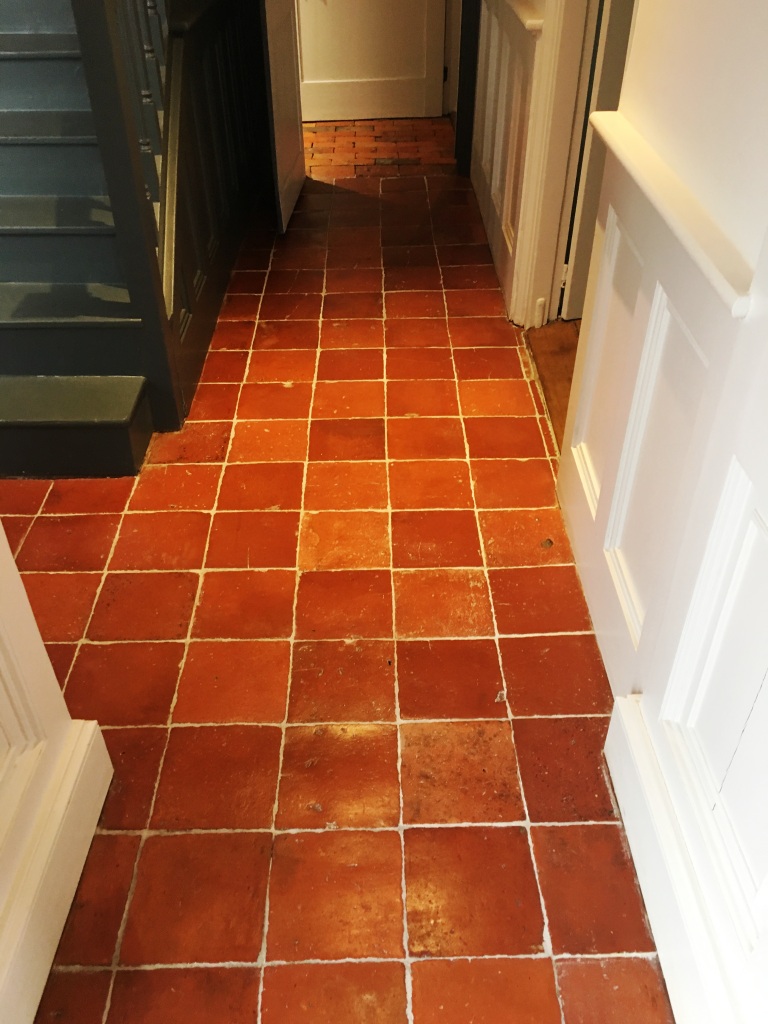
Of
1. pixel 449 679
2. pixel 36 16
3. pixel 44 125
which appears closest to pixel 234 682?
pixel 449 679

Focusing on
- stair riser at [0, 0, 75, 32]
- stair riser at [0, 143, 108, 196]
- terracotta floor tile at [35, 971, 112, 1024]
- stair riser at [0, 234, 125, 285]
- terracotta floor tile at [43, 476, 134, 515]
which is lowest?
terracotta floor tile at [43, 476, 134, 515]

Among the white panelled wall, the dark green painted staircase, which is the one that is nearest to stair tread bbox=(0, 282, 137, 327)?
the dark green painted staircase

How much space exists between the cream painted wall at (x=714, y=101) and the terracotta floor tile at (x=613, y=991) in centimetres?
109

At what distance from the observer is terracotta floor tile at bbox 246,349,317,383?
2809mm

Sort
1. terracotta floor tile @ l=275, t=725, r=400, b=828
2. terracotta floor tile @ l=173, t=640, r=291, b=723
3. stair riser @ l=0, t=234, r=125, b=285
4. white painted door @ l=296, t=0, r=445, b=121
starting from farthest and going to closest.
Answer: white painted door @ l=296, t=0, r=445, b=121, stair riser @ l=0, t=234, r=125, b=285, terracotta floor tile @ l=173, t=640, r=291, b=723, terracotta floor tile @ l=275, t=725, r=400, b=828

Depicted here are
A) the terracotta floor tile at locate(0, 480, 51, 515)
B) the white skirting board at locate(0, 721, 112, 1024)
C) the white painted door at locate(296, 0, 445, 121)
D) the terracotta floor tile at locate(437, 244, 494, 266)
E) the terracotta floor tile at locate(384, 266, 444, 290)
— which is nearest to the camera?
the white skirting board at locate(0, 721, 112, 1024)

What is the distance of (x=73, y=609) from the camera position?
1.94 m

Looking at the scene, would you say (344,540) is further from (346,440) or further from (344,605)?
(346,440)

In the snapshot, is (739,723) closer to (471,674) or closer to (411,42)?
(471,674)

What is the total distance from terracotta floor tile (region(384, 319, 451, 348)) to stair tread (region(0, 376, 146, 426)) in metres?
1.00

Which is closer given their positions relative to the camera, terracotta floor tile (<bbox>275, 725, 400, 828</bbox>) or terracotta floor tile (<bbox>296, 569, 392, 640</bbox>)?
terracotta floor tile (<bbox>275, 725, 400, 828</bbox>)

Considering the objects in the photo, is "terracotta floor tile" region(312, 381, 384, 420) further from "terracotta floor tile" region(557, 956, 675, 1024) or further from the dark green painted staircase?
"terracotta floor tile" region(557, 956, 675, 1024)

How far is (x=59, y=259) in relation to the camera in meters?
2.39

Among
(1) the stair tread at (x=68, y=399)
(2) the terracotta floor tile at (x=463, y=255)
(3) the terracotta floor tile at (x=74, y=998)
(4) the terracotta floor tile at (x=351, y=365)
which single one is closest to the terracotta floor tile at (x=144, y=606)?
(1) the stair tread at (x=68, y=399)
